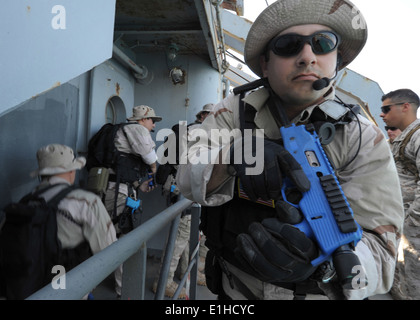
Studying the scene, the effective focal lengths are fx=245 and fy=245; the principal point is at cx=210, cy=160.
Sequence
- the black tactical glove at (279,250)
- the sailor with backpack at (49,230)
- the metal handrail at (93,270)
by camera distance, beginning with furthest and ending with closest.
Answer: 1. the sailor with backpack at (49,230)
2. the black tactical glove at (279,250)
3. the metal handrail at (93,270)

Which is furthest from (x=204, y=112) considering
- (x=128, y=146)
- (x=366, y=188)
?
(x=366, y=188)

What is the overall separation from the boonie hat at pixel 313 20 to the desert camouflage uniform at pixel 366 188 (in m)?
0.38

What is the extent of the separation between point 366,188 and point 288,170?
1.04ft

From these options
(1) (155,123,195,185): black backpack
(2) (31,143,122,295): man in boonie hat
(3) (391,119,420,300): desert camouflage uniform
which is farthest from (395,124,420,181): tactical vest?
(2) (31,143,122,295): man in boonie hat

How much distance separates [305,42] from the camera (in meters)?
0.98

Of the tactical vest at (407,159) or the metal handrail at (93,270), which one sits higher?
the tactical vest at (407,159)

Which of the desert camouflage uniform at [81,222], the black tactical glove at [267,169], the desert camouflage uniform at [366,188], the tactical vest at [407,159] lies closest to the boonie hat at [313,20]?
the desert camouflage uniform at [366,188]

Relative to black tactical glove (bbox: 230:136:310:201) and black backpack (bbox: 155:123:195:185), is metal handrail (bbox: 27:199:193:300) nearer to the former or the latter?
black tactical glove (bbox: 230:136:310:201)

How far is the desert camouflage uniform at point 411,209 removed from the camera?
7.82 feet

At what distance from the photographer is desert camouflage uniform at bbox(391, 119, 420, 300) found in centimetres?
238

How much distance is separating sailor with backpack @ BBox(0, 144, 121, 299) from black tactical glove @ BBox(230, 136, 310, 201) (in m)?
1.25

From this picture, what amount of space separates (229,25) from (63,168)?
396 centimetres

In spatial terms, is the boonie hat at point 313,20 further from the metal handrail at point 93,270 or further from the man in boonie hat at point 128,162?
the man in boonie hat at point 128,162
